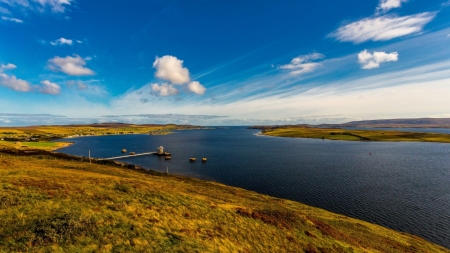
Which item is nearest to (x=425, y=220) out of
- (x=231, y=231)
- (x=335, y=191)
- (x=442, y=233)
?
(x=442, y=233)

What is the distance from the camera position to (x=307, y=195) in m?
61.8

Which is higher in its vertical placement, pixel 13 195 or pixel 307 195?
pixel 13 195

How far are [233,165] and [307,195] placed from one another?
46.4 metres

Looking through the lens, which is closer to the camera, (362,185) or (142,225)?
(142,225)

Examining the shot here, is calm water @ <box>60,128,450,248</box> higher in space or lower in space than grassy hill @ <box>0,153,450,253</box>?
lower

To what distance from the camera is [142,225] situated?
2252cm

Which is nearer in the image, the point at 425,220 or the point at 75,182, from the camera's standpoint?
the point at 75,182

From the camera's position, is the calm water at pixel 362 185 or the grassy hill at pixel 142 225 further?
the calm water at pixel 362 185

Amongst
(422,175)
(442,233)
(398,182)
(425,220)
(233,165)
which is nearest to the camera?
(442,233)

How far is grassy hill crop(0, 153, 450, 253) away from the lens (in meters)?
18.6

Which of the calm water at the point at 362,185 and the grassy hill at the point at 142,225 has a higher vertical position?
the grassy hill at the point at 142,225

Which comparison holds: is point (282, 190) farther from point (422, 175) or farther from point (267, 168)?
point (422, 175)

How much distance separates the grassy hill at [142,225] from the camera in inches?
734

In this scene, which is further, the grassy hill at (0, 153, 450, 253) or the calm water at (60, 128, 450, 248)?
the calm water at (60, 128, 450, 248)
